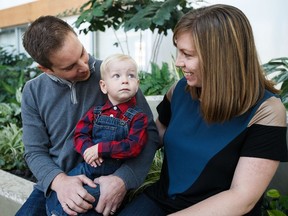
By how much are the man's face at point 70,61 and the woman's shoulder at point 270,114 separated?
2.75 ft

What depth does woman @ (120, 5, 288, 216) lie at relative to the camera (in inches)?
48.3

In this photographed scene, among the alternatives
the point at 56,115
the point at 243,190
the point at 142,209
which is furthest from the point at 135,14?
the point at 243,190

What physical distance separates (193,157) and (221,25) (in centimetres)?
55

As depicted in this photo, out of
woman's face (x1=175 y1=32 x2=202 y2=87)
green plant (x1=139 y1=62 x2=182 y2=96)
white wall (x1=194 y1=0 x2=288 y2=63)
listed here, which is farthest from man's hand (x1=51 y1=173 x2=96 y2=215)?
white wall (x1=194 y1=0 x2=288 y2=63)

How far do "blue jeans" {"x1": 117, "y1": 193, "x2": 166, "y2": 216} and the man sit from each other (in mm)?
72

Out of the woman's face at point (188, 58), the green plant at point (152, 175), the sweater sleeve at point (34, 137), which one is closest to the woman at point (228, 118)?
the woman's face at point (188, 58)

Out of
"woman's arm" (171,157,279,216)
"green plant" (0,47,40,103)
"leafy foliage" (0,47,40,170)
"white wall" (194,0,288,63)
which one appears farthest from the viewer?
"green plant" (0,47,40,103)

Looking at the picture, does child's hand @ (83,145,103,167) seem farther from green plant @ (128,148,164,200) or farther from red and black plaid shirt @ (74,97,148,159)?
green plant @ (128,148,164,200)

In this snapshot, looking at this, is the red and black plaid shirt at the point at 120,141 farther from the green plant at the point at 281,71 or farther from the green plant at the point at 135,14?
the green plant at the point at 135,14

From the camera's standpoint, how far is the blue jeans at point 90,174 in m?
1.45

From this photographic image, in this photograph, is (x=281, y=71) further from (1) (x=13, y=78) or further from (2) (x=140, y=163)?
(1) (x=13, y=78)

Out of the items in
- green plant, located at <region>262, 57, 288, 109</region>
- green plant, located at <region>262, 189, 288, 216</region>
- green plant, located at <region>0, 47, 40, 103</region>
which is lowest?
green plant, located at <region>0, 47, 40, 103</region>

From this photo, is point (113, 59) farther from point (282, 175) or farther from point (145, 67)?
point (145, 67)

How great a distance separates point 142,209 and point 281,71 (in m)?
1.52
